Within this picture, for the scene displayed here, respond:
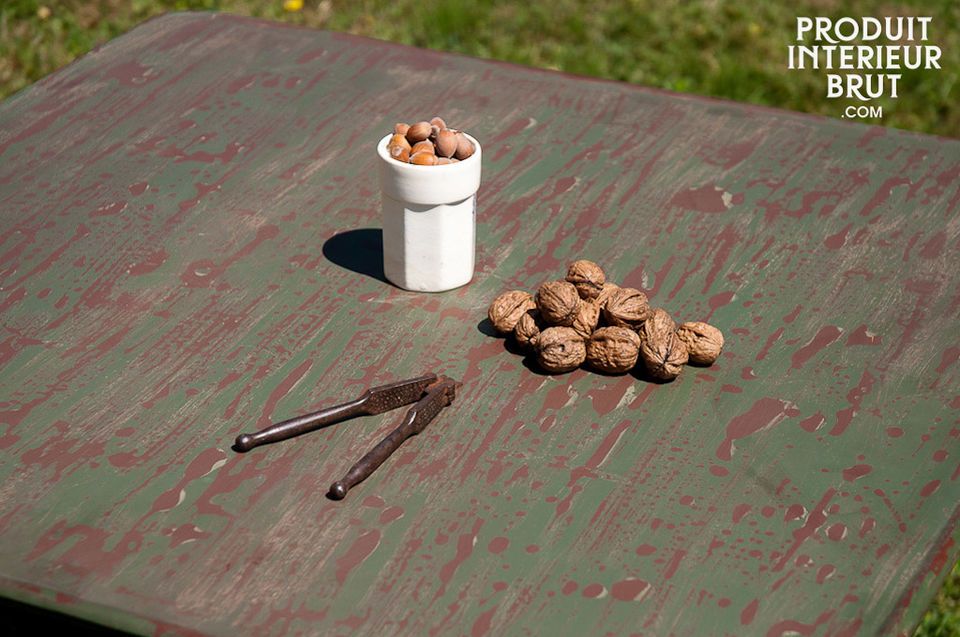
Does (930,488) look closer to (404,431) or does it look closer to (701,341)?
(701,341)

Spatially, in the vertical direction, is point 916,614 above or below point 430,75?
below

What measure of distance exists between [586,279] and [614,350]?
14 cm

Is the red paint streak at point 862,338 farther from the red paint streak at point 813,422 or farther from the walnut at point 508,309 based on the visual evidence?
the walnut at point 508,309

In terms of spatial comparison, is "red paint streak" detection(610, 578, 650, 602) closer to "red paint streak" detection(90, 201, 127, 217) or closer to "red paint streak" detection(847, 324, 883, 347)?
"red paint streak" detection(847, 324, 883, 347)

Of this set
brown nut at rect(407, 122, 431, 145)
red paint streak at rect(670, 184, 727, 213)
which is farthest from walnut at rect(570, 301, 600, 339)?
red paint streak at rect(670, 184, 727, 213)

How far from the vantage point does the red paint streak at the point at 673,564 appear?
4.70 ft

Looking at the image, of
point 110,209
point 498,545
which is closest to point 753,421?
point 498,545

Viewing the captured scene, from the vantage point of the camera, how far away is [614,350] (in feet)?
5.81

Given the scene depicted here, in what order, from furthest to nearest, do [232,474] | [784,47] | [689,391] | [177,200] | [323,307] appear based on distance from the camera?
[784,47], [177,200], [323,307], [689,391], [232,474]

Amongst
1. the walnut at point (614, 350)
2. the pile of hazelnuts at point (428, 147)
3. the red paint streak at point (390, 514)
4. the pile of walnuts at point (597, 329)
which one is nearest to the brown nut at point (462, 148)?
the pile of hazelnuts at point (428, 147)

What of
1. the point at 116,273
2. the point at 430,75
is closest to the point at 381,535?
the point at 116,273

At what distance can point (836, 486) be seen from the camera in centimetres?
158

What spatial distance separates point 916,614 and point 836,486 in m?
0.21

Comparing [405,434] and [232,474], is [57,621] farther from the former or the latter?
[405,434]
